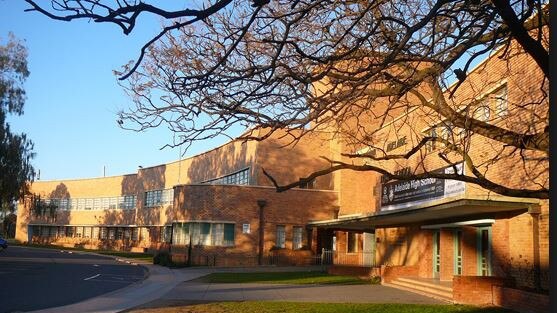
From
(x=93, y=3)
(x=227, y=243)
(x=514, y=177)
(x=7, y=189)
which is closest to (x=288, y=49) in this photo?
(x=93, y=3)

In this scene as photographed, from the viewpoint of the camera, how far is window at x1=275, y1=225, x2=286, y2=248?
41.8 metres

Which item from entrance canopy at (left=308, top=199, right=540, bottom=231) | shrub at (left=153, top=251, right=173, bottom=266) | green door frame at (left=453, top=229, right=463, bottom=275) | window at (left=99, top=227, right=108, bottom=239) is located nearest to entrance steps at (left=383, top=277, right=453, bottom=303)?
green door frame at (left=453, top=229, right=463, bottom=275)

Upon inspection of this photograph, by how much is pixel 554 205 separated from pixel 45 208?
279 ft

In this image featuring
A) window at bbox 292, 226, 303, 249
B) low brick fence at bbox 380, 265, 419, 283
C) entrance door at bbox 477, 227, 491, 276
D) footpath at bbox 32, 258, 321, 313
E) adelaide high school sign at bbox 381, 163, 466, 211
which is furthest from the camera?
window at bbox 292, 226, 303, 249

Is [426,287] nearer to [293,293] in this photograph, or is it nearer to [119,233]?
[293,293]

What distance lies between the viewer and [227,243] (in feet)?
133

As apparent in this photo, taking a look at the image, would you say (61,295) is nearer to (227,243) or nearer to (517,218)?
(517,218)

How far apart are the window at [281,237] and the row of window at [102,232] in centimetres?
2207

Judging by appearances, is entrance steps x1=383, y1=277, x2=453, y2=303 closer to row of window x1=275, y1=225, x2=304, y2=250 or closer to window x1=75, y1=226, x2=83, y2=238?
row of window x1=275, y1=225, x2=304, y2=250

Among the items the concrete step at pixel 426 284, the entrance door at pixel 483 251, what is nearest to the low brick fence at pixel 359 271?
the concrete step at pixel 426 284

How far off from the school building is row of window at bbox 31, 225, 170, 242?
0.52ft

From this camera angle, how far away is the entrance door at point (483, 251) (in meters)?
21.6

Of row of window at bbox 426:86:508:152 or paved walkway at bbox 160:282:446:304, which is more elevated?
row of window at bbox 426:86:508:152

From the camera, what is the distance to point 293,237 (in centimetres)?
4212
